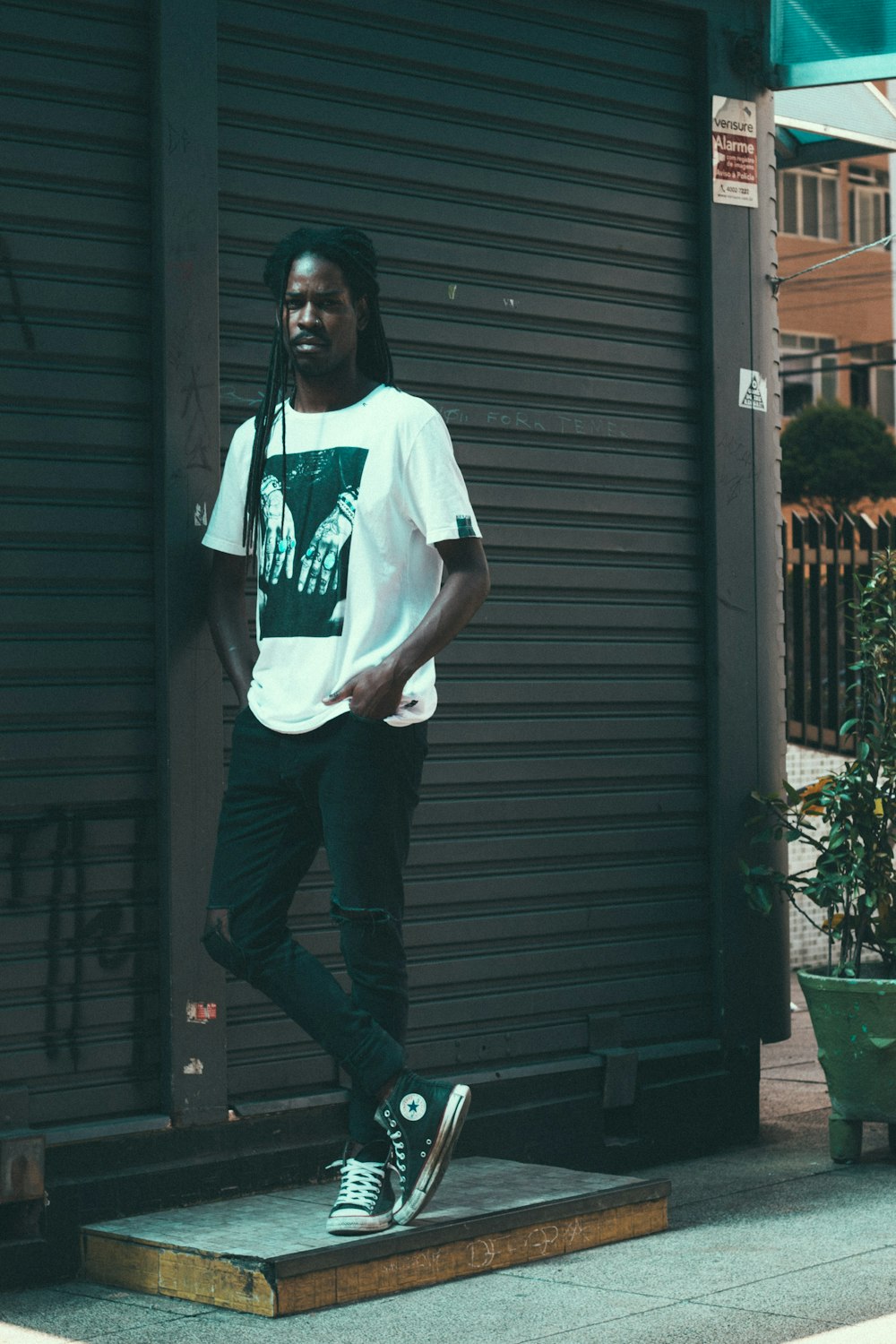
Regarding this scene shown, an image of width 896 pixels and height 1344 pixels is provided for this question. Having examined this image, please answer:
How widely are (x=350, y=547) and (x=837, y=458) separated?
22.4 metres

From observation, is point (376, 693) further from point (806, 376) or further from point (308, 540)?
point (806, 376)

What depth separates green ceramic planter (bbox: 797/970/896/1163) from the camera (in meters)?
5.50

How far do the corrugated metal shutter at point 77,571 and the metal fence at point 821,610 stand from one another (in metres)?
5.70

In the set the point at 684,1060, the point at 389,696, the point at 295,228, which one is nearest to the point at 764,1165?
the point at 684,1060

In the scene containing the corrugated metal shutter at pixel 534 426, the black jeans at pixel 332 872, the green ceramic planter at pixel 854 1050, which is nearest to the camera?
the black jeans at pixel 332 872

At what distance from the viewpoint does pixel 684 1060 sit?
5844 millimetres

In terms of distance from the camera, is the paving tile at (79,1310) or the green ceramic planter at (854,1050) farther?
the green ceramic planter at (854,1050)

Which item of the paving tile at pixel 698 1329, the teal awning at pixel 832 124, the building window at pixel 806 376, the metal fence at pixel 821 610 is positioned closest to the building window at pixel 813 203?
the building window at pixel 806 376

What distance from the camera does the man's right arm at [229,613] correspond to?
178 inches

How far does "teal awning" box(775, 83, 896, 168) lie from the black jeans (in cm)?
374

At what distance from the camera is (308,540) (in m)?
4.32

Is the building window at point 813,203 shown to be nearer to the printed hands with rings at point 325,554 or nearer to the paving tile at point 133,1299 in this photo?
the printed hands with rings at point 325,554

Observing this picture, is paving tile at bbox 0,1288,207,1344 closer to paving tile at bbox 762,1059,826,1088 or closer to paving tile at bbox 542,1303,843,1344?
paving tile at bbox 542,1303,843,1344

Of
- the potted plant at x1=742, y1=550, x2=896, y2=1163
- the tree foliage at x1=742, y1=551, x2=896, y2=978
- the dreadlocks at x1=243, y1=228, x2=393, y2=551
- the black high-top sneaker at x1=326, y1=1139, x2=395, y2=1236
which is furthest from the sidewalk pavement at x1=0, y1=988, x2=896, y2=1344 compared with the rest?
the dreadlocks at x1=243, y1=228, x2=393, y2=551
